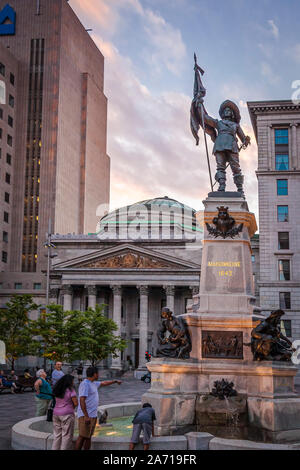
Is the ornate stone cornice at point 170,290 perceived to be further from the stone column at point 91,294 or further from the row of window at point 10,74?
the row of window at point 10,74

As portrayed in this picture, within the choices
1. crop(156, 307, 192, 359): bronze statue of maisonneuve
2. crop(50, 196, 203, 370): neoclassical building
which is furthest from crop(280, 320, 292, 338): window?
crop(156, 307, 192, 359): bronze statue of maisonneuve

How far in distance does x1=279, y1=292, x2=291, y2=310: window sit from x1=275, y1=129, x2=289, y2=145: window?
16680mm

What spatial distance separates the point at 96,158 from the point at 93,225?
54.1ft

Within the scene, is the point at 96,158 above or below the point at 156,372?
above

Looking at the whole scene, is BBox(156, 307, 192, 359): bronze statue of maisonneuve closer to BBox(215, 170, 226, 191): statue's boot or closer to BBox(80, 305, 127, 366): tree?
BBox(215, 170, 226, 191): statue's boot

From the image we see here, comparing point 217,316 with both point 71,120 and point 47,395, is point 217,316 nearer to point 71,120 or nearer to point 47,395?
point 47,395

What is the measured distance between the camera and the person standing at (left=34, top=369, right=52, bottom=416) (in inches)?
566

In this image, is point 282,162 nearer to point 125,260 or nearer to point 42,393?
point 125,260

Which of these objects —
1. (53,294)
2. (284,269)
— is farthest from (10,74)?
(284,269)

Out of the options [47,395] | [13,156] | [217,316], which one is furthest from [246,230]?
[13,156]

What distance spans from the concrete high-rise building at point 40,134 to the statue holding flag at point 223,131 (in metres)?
76.2

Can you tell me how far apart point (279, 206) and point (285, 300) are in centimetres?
1012

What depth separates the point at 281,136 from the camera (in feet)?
203
